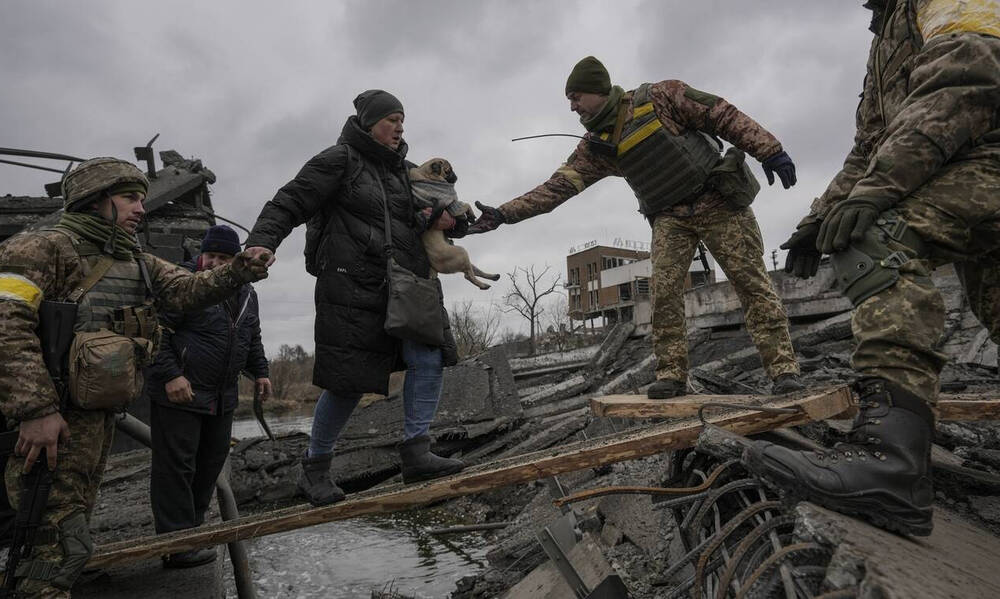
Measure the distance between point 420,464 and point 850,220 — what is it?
7.00 feet

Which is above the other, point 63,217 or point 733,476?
point 63,217

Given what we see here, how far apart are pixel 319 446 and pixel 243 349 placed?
1.29 meters

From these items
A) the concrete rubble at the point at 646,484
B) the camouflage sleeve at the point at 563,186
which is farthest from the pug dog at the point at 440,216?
the concrete rubble at the point at 646,484

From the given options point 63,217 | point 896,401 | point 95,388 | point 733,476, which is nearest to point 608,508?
point 733,476

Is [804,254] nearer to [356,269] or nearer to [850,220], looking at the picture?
[850,220]

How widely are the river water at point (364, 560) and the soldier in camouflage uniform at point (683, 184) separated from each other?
6.38ft

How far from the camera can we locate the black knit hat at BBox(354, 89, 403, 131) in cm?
293

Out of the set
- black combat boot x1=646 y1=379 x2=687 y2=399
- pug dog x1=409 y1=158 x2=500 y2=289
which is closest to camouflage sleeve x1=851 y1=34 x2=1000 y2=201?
black combat boot x1=646 y1=379 x2=687 y2=399

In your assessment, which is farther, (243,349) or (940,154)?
(243,349)

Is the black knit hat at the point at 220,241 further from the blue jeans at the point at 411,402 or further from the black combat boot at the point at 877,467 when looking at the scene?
the black combat boot at the point at 877,467

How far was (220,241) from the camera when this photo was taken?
3.68 metres

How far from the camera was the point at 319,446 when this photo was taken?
9.23ft

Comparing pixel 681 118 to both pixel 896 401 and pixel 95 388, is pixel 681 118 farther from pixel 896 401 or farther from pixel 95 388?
pixel 95 388

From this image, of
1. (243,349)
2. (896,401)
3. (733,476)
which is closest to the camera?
(896,401)
